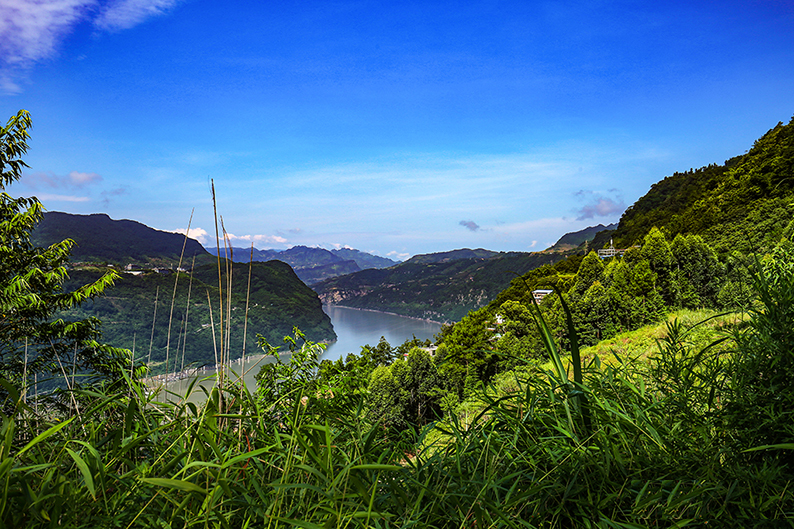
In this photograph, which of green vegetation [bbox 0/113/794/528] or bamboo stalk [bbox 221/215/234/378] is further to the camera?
bamboo stalk [bbox 221/215/234/378]

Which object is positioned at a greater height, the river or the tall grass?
the tall grass

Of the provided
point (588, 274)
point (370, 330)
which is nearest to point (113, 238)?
point (370, 330)

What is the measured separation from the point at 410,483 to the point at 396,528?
14cm

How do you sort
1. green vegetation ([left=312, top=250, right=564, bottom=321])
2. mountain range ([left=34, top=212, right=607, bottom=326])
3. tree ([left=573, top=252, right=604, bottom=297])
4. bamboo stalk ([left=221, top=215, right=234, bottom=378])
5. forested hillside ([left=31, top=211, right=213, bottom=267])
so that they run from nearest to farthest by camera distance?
bamboo stalk ([left=221, top=215, right=234, bottom=378]) → tree ([left=573, top=252, right=604, bottom=297]) → forested hillside ([left=31, top=211, right=213, bottom=267]) → mountain range ([left=34, top=212, right=607, bottom=326]) → green vegetation ([left=312, top=250, right=564, bottom=321])

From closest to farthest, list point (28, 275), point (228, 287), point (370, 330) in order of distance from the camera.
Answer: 1. point (228, 287)
2. point (28, 275)
3. point (370, 330)

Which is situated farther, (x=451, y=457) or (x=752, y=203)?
(x=752, y=203)

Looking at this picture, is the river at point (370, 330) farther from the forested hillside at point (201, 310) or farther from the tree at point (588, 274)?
the tree at point (588, 274)

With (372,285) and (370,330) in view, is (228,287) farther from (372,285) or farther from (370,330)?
(372,285)

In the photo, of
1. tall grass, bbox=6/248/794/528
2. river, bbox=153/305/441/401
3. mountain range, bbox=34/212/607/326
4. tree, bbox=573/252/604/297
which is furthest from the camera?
mountain range, bbox=34/212/607/326

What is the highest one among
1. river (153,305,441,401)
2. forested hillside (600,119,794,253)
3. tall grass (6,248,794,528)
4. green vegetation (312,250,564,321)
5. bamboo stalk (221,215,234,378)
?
forested hillside (600,119,794,253)

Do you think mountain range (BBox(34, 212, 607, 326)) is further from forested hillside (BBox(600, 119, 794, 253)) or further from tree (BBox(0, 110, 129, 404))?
tree (BBox(0, 110, 129, 404))

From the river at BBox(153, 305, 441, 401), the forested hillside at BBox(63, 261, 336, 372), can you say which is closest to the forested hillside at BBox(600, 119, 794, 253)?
the forested hillside at BBox(63, 261, 336, 372)

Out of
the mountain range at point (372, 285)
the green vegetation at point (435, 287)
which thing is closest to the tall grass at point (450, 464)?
the mountain range at point (372, 285)

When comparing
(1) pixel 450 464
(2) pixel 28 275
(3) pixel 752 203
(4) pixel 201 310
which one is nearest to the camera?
(1) pixel 450 464
